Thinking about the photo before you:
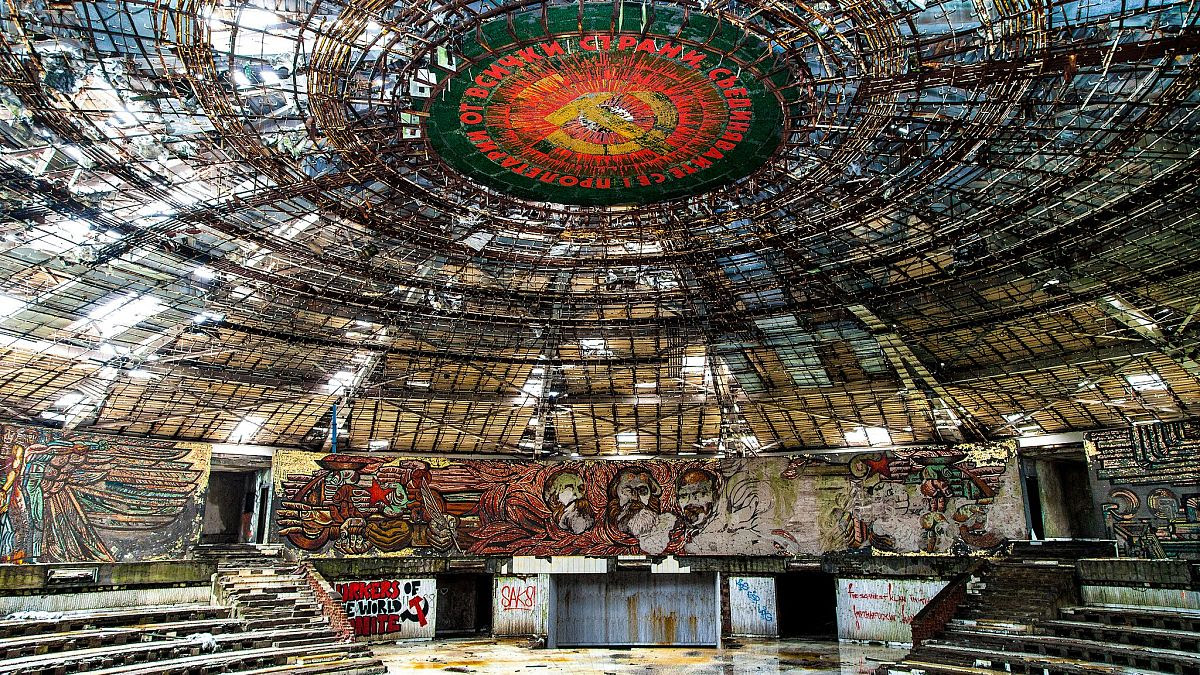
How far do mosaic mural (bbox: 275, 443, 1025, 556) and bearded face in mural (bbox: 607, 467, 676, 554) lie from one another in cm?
5

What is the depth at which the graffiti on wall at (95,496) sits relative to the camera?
28281 mm

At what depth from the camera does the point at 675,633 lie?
124 feet

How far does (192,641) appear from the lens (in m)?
22.7

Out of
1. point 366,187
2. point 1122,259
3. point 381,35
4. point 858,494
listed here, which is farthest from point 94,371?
point 1122,259

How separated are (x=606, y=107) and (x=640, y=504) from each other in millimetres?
23688

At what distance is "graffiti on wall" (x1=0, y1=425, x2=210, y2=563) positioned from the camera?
28281mm

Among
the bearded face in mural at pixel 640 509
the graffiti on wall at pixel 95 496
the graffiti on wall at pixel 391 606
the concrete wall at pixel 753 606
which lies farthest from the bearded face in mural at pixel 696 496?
the graffiti on wall at pixel 95 496

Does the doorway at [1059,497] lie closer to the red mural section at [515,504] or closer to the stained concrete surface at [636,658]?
the stained concrete surface at [636,658]

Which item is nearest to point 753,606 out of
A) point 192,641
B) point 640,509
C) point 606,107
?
point 640,509

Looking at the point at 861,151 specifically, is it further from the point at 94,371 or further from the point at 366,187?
the point at 94,371

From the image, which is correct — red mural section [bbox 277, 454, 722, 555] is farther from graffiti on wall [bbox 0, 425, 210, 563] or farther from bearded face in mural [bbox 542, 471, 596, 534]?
graffiti on wall [bbox 0, 425, 210, 563]

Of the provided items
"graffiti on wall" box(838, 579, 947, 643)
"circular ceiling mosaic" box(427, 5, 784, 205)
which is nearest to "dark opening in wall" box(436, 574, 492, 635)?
"graffiti on wall" box(838, 579, 947, 643)

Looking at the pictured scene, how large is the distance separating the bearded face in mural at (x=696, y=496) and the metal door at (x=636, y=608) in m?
3.16

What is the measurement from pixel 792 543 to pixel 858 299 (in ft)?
42.0
